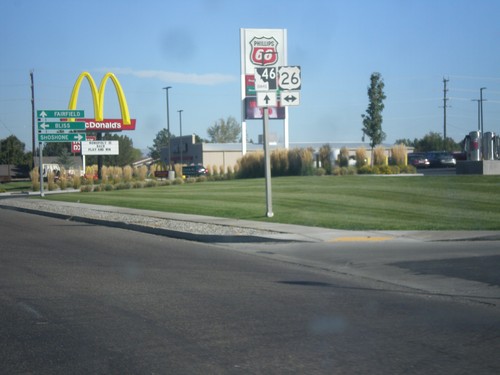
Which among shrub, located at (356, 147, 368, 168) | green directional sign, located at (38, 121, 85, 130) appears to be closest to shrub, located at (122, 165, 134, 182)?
green directional sign, located at (38, 121, 85, 130)

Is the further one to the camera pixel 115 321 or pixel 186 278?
pixel 186 278

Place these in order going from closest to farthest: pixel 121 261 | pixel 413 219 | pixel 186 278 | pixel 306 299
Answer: pixel 306 299 → pixel 186 278 → pixel 121 261 → pixel 413 219

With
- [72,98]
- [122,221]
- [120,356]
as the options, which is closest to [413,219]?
[122,221]

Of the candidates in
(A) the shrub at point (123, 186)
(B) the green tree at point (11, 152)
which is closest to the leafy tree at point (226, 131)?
(B) the green tree at point (11, 152)

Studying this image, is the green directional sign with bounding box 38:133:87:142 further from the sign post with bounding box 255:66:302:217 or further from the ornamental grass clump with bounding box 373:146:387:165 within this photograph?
the sign post with bounding box 255:66:302:217

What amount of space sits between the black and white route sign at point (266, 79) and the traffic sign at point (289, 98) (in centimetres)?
Answer: 35

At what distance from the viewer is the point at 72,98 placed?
63.7 meters

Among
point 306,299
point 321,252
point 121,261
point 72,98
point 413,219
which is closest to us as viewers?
point 306,299

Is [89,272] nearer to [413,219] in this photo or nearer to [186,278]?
[186,278]

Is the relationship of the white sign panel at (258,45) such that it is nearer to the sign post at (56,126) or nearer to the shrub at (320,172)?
the shrub at (320,172)

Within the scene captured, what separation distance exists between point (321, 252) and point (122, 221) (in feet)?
32.1

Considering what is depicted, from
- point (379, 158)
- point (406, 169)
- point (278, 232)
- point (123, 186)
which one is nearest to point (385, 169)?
point (406, 169)

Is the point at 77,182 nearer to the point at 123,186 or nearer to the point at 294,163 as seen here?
the point at 123,186

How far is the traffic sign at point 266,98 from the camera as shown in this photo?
21781 millimetres
